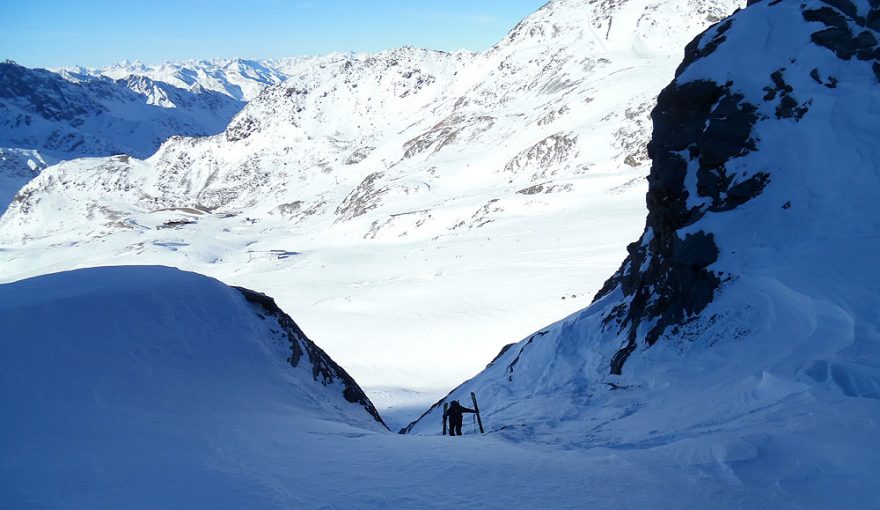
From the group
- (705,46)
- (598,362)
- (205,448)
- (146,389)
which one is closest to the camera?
(205,448)

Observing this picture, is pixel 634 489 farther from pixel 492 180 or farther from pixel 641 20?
pixel 641 20

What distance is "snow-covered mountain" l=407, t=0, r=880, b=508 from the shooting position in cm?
652

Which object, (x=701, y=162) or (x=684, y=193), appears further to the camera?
(x=684, y=193)

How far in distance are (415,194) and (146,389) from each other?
80829 millimetres

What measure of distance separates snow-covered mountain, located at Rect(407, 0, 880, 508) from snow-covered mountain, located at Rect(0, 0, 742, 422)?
11.6m

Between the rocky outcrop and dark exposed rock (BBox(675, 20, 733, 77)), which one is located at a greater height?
dark exposed rock (BBox(675, 20, 733, 77))

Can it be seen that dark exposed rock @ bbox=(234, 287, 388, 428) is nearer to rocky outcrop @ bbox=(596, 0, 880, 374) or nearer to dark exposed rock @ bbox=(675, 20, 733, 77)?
rocky outcrop @ bbox=(596, 0, 880, 374)

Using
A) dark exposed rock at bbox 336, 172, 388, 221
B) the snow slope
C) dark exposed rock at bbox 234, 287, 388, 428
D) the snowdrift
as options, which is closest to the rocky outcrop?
the snow slope

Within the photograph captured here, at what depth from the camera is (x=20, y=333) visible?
8320mm

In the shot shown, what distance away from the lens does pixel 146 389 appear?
831 centimetres

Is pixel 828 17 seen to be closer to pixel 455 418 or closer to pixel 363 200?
pixel 455 418

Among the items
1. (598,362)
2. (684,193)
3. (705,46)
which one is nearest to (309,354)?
(598,362)

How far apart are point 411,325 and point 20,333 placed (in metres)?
22.1

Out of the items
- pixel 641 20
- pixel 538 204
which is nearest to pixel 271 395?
pixel 538 204
